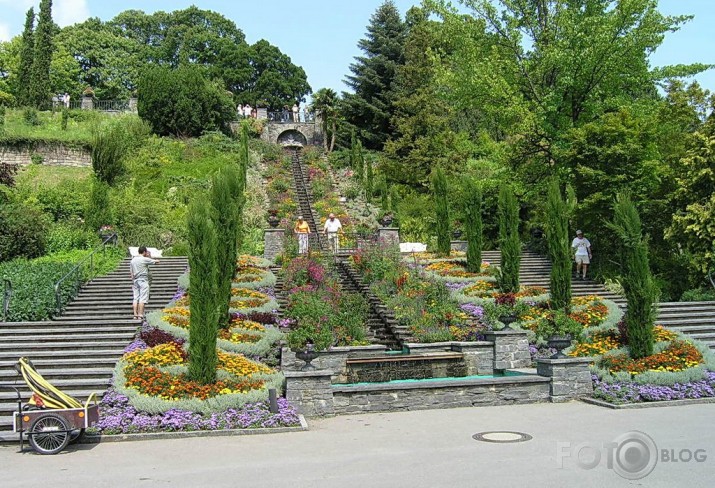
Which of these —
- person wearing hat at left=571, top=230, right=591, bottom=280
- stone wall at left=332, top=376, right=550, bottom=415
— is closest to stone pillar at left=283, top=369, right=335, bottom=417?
stone wall at left=332, top=376, right=550, bottom=415

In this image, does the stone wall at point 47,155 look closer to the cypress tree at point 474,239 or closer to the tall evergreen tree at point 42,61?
the tall evergreen tree at point 42,61

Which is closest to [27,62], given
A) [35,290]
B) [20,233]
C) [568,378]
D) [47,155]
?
[47,155]

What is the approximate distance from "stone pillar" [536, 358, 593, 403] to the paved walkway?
1.19 m

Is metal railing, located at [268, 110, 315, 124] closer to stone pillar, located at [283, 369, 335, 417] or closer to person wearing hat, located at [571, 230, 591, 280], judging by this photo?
person wearing hat, located at [571, 230, 591, 280]

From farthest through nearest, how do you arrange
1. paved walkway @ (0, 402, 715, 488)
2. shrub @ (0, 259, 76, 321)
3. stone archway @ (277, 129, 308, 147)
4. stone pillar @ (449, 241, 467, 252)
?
stone archway @ (277, 129, 308, 147), stone pillar @ (449, 241, 467, 252), shrub @ (0, 259, 76, 321), paved walkway @ (0, 402, 715, 488)

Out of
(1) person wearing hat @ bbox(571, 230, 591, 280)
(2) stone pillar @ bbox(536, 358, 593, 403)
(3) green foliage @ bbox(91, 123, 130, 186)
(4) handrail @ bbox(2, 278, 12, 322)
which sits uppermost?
(3) green foliage @ bbox(91, 123, 130, 186)

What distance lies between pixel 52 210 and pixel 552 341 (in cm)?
2261

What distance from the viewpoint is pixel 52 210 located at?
28219 millimetres

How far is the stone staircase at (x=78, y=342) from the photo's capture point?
38.7 feet

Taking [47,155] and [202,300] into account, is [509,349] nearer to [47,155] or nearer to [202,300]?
[202,300]

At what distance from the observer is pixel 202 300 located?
37.5 feet

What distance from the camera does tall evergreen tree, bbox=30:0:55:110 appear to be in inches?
1930

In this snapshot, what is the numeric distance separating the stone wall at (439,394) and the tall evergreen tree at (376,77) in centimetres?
3449

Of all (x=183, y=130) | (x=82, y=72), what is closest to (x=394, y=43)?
(x=183, y=130)
